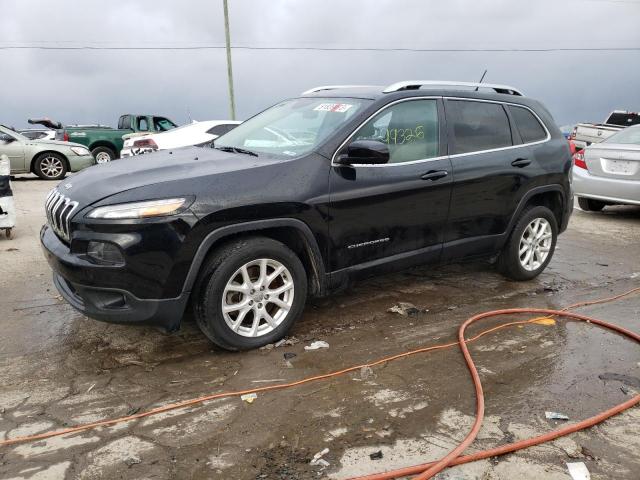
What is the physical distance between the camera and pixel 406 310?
4555 millimetres

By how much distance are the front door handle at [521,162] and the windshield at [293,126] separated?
162 centimetres

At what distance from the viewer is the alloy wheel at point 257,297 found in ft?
11.5

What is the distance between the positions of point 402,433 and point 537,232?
324 centimetres

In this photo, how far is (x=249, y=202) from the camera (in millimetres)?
3416

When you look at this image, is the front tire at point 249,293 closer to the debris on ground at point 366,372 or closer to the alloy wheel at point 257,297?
the alloy wheel at point 257,297

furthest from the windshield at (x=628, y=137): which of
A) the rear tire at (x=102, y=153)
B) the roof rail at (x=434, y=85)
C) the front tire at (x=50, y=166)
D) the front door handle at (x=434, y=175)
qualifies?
the rear tire at (x=102, y=153)

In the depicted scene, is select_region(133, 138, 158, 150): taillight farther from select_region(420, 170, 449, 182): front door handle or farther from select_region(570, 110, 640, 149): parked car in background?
select_region(570, 110, 640, 149): parked car in background

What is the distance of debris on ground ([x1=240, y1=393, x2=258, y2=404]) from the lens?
10.1 ft

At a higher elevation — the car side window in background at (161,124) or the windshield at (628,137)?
the car side window in background at (161,124)

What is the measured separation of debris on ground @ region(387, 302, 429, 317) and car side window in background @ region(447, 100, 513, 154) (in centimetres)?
136

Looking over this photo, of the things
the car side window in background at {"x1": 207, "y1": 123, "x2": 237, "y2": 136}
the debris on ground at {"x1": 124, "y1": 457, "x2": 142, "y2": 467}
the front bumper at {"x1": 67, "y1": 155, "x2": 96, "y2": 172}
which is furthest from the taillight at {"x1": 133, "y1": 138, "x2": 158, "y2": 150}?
the debris on ground at {"x1": 124, "y1": 457, "x2": 142, "y2": 467}

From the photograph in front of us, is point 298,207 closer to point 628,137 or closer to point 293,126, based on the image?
point 293,126

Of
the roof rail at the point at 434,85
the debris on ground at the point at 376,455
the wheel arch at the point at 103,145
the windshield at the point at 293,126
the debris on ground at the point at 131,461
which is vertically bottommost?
the debris on ground at the point at 376,455

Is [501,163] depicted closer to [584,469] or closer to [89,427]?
[584,469]
